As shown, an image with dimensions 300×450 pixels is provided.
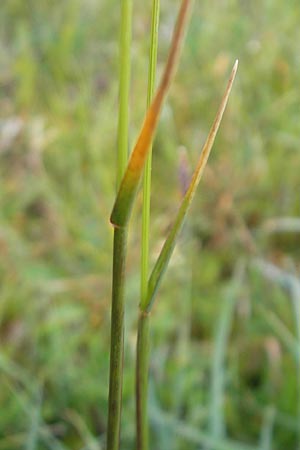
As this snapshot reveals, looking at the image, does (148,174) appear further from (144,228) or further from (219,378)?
(219,378)

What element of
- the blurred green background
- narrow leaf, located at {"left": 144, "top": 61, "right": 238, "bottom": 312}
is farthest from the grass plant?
the blurred green background

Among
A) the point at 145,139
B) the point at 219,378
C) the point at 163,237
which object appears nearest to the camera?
the point at 145,139

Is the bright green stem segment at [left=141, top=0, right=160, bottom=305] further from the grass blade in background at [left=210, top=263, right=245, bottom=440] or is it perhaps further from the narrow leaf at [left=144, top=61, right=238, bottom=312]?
the grass blade in background at [left=210, top=263, right=245, bottom=440]

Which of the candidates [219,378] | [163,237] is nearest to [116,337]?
[219,378]

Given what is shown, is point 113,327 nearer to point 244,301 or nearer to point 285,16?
point 244,301

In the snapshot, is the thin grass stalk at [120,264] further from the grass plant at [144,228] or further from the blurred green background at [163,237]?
the blurred green background at [163,237]

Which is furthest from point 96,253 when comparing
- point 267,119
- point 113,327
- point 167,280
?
point 113,327
